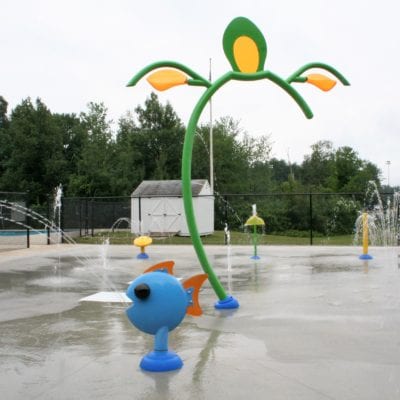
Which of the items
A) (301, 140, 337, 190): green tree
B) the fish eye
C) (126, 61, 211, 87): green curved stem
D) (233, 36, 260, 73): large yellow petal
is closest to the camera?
the fish eye

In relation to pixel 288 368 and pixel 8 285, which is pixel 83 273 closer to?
pixel 8 285

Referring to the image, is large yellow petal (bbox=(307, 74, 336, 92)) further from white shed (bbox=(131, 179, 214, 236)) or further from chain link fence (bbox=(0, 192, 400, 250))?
chain link fence (bbox=(0, 192, 400, 250))

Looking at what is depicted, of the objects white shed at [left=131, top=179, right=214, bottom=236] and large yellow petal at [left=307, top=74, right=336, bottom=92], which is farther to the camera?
white shed at [left=131, top=179, right=214, bottom=236]

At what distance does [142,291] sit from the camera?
14.4 ft

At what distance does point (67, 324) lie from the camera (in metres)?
6.53

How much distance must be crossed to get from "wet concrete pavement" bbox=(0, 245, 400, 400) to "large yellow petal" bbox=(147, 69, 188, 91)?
9.50 ft

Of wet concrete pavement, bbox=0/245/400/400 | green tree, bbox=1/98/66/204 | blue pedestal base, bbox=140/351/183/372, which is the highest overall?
green tree, bbox=1/98/66/204

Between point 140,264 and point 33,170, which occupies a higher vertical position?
point 33,170

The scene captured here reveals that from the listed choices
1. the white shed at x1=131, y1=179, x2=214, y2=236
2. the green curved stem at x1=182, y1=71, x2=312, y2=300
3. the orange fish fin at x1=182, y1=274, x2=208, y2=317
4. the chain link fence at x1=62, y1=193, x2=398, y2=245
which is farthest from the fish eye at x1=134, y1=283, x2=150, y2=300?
the chain link fence at x1=62, y1=193, x2=398, y2=245

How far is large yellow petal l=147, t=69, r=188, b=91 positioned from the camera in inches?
257

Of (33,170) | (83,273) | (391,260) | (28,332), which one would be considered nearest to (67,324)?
(28,332)

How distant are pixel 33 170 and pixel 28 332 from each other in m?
41.4

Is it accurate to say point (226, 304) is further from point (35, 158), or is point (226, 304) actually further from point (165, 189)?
point (35, 158)

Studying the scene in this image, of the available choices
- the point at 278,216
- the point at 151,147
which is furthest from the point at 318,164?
the point at 278,216
